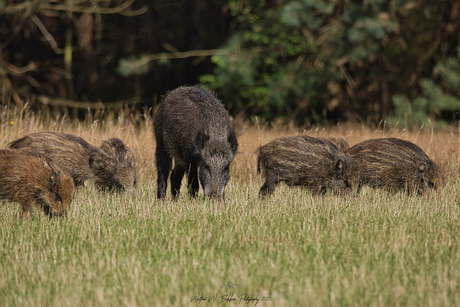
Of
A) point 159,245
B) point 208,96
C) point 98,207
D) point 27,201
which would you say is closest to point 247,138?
point 208,96

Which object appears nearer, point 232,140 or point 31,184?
point 31,184

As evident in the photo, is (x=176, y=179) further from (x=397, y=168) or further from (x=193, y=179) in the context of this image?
(x=397, y=168)

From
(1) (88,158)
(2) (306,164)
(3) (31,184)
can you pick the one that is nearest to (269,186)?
(2) (306,164)

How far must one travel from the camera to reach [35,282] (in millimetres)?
3891

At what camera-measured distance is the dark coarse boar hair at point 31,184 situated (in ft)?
18.9

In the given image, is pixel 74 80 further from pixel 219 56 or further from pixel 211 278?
pixel 211 278

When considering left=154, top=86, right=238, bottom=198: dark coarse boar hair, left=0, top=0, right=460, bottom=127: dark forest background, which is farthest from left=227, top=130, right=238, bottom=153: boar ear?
left=0, top=0, right=460, bottom=127: dark forest background

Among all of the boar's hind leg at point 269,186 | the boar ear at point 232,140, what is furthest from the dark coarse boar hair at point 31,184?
the boar's hind leg at point 269,186

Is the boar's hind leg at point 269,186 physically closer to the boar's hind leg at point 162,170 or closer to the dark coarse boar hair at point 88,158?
the boar's hind leg at point 162,170

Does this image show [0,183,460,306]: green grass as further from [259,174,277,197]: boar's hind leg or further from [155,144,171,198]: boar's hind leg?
[155,144,171,198]: boar's hind leg

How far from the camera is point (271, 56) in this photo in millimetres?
16375

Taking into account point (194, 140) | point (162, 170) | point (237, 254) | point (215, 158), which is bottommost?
point (237, 254)

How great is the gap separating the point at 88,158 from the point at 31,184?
199 cm

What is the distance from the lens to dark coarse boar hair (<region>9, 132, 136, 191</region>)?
24.4 feet
